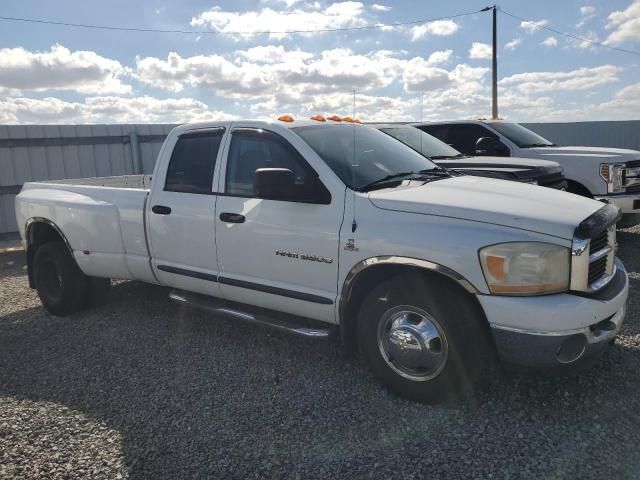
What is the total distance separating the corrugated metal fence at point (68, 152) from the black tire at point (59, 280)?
5.97 metres

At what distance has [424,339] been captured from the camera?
3.31m

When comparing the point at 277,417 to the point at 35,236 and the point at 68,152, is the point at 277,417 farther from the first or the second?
the point at 68,152

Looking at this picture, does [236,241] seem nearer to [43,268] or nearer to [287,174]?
[287,174]

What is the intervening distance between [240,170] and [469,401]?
94.2 inches

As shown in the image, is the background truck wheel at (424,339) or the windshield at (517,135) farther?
the windshield at (517,135)

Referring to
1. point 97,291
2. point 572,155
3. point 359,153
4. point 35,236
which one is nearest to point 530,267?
point 359,153

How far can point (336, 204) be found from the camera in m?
3.66

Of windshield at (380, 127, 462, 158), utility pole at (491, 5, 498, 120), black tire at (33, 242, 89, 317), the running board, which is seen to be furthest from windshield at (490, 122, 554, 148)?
utility pole at (491, 5, 498, 120)

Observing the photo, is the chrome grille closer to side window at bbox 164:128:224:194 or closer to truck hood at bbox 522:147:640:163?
side window at bbox 164:128:224:194

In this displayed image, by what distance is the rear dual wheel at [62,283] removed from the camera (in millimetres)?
5527

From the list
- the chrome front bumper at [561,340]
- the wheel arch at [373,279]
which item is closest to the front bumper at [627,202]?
the chrome front bumper at [561,340]

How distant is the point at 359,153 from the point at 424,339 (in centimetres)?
156

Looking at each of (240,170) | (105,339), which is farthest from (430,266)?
(105,339)

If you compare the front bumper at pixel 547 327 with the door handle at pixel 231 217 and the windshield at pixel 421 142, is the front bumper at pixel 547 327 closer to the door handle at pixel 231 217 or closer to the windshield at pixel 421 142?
the door handle at pixel 231 217
